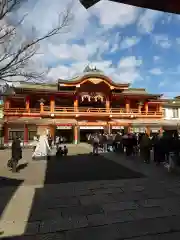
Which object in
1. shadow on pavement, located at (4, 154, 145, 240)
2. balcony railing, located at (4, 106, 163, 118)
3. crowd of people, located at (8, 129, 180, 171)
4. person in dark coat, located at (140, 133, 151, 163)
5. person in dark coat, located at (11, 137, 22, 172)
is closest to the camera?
shadow on pavement, located at (4, 154, 145, 240)

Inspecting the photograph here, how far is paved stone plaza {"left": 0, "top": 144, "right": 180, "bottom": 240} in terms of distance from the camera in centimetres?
438

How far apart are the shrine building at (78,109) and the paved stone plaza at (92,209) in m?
21.6

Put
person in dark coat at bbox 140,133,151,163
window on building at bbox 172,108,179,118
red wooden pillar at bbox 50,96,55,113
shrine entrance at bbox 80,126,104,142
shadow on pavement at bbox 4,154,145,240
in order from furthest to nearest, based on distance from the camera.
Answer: window on building at bbox 172,108,179,118 < shrine entrance at bbox 80,126,104,142 < red wooden pillar at bbox 50,96,55,113 < person in dark coat at bbox 140,133,151,163 < shadow on pavement at bbox 4,154,145,240

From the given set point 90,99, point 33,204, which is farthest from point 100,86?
point 33,204

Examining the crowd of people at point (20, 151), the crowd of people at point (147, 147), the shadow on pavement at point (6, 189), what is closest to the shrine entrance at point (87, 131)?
the crowd of people at point (147, 147)

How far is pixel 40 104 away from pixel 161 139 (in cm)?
2168

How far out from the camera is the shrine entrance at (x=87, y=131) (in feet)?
106

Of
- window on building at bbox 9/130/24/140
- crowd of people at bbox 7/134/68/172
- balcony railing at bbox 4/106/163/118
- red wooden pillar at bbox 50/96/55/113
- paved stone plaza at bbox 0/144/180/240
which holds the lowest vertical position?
paved stone plaza at bbox 0/144/180/240

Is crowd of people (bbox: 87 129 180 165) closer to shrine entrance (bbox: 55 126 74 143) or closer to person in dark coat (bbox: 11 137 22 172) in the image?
person in dark coat (bbox: 11 137 22 172)

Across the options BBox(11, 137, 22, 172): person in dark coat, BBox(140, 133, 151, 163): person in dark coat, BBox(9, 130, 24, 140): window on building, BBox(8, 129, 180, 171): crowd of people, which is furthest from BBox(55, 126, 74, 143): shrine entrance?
BBox(11, 137, 22, 172): person in dark coat

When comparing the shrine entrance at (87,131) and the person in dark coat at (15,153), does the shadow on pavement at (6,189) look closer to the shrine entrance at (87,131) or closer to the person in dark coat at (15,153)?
the person in dark coat at (15,153)

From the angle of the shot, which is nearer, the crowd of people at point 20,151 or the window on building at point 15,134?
the crowd of people at point 20,151

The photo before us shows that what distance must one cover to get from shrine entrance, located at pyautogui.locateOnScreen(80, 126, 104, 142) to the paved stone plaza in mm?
23290

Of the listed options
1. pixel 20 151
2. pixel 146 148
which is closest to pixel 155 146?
pixel 146 148
